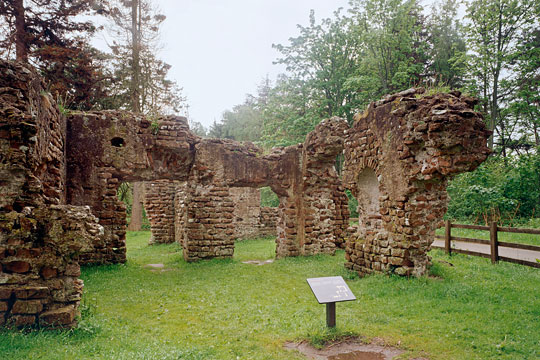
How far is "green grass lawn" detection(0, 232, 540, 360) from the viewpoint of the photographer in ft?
13.7

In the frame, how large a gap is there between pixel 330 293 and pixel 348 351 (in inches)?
29.8

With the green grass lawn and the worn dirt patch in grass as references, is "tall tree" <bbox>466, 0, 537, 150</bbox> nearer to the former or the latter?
the green grass lawn

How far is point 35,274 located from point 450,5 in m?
27.0

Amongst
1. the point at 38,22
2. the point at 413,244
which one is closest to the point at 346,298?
the point at 413,244

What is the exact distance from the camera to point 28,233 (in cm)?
453

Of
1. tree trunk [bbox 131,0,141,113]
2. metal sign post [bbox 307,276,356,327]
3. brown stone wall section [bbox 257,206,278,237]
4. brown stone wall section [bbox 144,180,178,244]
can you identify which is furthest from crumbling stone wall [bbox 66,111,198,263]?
brown stone wall section [bbox 257,206,278,237]

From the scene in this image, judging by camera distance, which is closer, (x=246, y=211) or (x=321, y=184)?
(x=321, y=184)

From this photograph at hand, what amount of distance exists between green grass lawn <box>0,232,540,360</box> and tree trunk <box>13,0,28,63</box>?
7.56 m

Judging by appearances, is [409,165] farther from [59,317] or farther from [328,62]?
[328,62]

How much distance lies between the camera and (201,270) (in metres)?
9.62

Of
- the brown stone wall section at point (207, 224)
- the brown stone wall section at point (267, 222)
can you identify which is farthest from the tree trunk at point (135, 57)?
the brown stone wall section at point (267, 222)

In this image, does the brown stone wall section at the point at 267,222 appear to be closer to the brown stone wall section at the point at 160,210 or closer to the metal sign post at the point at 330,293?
the brown stone wall section at the point at 160,210

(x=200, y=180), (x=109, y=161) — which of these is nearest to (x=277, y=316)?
(x=200, y=180)

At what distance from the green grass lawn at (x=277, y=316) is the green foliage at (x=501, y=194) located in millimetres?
7539
